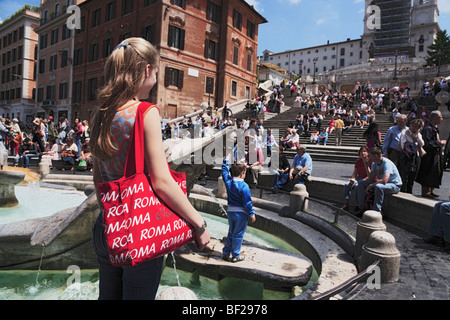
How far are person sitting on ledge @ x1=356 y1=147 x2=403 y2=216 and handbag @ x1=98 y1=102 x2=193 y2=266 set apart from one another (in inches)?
223

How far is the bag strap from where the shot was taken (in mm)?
1313

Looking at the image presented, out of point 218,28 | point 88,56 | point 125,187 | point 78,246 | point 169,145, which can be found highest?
point 218,28

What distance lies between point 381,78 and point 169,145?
56164 mm

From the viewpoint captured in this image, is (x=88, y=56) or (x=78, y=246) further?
(x=88, y=56)

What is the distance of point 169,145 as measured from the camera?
10.7 ft

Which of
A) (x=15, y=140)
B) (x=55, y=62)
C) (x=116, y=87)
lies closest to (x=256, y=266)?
(x=116, y=87)

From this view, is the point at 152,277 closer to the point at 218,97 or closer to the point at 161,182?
the point at 161,182

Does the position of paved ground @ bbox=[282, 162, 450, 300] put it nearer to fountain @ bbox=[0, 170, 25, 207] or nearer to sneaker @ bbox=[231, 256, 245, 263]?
sneaker @ bbox=[231, 256, 245, 263]

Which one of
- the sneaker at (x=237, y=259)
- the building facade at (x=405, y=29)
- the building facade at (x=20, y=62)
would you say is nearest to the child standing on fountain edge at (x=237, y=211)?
the sneaker at (x=237, y=259)

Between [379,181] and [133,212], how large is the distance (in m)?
5.82

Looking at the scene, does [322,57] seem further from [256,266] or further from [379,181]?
[256,266]

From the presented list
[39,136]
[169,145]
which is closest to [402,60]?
[39,136]

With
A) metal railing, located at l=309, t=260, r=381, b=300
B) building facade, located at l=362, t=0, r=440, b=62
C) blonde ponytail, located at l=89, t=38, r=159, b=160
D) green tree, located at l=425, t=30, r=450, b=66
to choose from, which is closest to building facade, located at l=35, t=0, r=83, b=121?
metal railing, located at l=309, t=260, r=381, b=300
